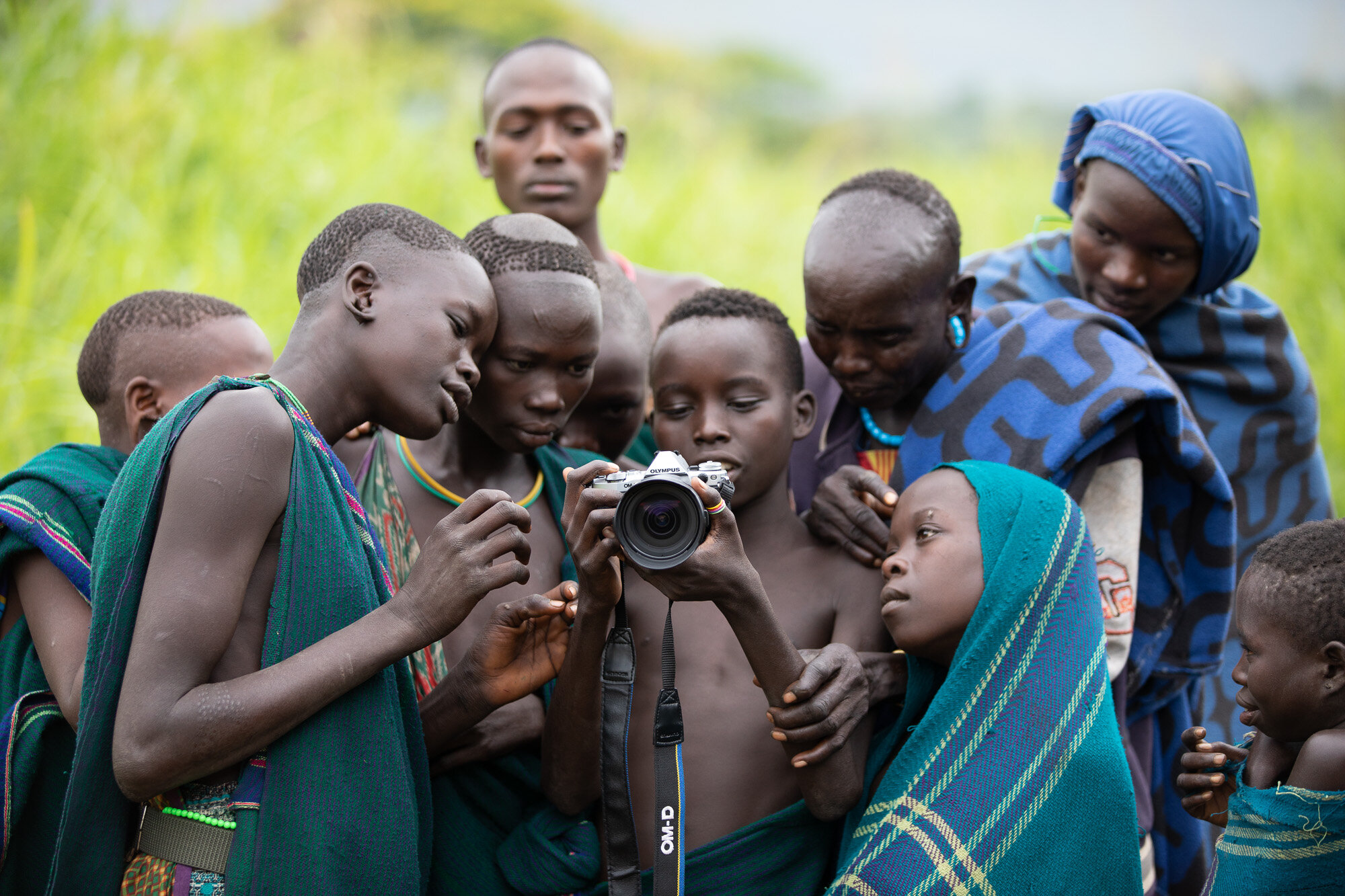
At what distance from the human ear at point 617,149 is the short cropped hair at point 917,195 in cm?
145

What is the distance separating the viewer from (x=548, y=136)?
3.85 meters

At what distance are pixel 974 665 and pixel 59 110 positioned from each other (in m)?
5.41

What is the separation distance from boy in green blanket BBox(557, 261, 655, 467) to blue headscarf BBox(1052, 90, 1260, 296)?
55.6 inches

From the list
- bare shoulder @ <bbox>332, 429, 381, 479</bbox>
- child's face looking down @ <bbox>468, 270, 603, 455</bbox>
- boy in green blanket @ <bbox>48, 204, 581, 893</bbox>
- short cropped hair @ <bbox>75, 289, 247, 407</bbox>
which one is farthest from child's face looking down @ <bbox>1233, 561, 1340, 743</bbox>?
short cropped hair @ <bbox>75, 289, 247, 407</bbox>

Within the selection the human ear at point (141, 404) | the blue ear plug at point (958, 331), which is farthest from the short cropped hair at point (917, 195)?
the human ear at point (141, 404)

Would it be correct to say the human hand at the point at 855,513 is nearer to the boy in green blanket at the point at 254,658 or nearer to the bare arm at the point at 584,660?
the bare arm at the point at 584,660

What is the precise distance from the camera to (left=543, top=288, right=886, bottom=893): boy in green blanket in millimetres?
2064

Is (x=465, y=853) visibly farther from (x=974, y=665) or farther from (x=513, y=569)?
(x=974, y=665)

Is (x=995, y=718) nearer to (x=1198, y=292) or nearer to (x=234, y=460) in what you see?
(x=234, y=460)

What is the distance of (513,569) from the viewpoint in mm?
1972

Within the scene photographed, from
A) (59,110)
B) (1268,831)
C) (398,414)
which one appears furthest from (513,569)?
(59,110)

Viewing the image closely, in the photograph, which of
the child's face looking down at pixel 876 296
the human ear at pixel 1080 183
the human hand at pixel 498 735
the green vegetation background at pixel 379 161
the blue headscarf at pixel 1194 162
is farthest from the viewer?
the green vegetation background at pixel 379 161

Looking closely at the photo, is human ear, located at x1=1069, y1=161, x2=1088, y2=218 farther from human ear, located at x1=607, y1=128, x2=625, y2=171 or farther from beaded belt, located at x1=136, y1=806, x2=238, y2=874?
beaded belt, located at x1=136, y1=806, x2=238, y2=874

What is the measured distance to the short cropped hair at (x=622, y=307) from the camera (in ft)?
9.97
